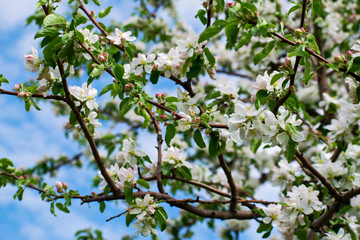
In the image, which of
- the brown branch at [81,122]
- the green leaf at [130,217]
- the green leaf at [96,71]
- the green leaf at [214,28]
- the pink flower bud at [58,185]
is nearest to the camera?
the green leaf at [214,28]

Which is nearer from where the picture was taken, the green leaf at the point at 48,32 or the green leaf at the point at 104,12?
the green leaf at the point at 48,32

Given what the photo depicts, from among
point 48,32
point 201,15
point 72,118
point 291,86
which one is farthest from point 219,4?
point 72,118

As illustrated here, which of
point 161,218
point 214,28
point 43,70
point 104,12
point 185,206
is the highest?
point 104,12

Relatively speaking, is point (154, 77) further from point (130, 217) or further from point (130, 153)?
point (130, 217)

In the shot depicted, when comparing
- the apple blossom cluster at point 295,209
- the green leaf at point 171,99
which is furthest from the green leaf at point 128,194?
the apple blossom cluster at point 295,209

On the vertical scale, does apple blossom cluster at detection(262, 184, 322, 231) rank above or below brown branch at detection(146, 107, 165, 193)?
below

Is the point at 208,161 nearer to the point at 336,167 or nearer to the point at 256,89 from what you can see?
the point at 336,167

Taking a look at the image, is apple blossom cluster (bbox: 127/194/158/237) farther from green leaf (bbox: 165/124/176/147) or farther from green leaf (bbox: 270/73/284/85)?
green leaf (bbox: 270/73/284/85)

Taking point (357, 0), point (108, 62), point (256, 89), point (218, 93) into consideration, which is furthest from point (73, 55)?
point (357, 0)

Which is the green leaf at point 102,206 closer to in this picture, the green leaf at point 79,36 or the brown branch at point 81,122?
the brown branch at point 81,122

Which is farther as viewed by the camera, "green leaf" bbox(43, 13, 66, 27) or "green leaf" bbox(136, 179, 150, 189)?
"green leaf" bbox(136, 179, 150, 189)

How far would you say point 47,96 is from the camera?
1.50 m

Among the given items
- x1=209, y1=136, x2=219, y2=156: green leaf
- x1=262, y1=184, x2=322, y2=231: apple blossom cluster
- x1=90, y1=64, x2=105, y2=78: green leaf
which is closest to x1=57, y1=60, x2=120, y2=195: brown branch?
x1=90, y1=64, x2=105, y2=78: green leaf

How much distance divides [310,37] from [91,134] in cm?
100
